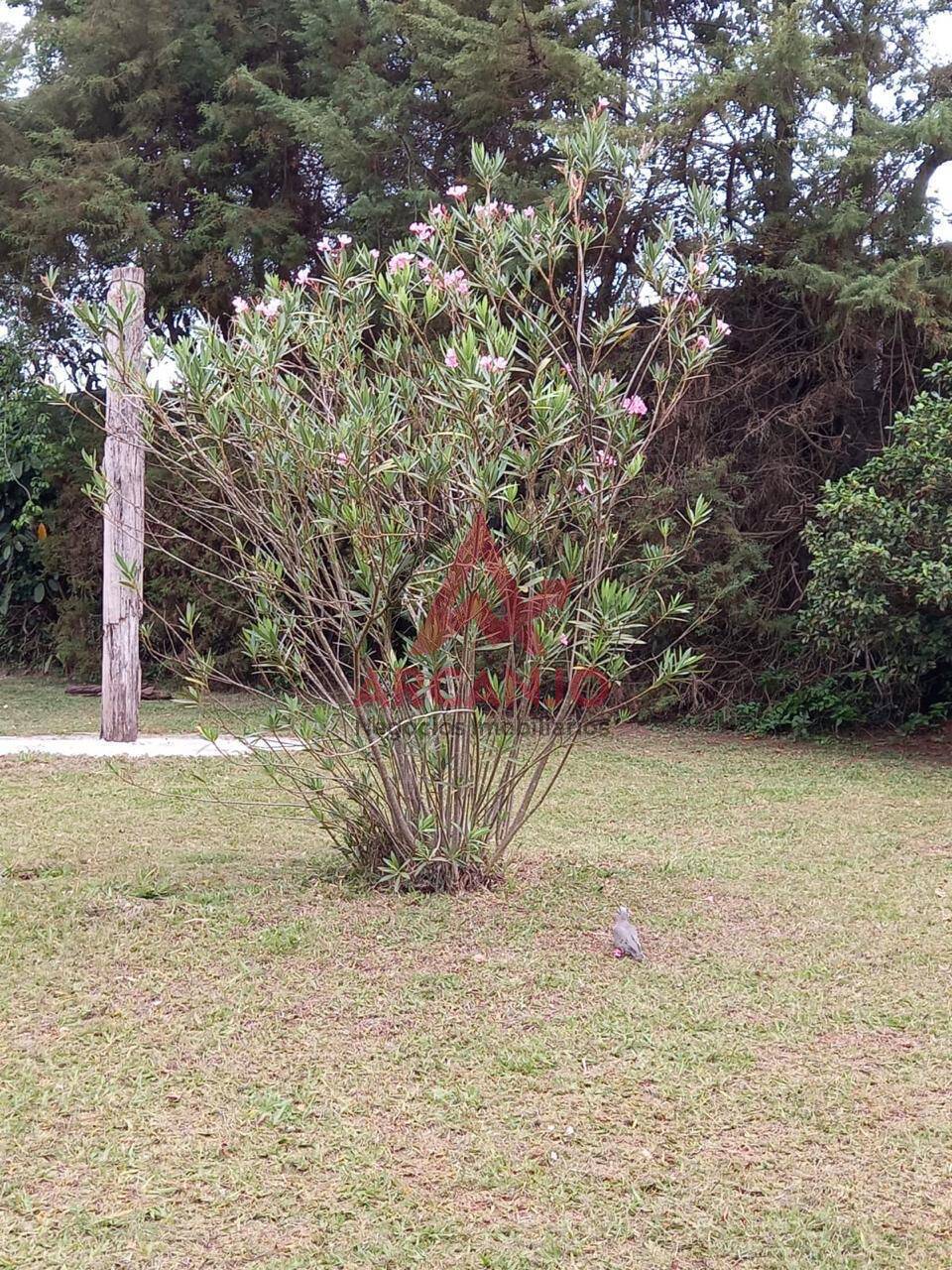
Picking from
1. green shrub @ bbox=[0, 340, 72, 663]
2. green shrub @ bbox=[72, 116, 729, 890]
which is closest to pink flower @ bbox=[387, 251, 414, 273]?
green shrub @ bbox=[72, 116, 729, 890]

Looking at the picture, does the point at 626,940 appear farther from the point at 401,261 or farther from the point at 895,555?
the point at 895,555

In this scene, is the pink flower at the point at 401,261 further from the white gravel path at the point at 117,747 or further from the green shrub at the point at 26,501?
the green shrub at the point at 26,501

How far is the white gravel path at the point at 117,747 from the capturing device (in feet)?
20.7

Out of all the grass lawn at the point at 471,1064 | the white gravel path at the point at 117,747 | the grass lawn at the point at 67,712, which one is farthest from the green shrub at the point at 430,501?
the grass lawn at the point at 67,712

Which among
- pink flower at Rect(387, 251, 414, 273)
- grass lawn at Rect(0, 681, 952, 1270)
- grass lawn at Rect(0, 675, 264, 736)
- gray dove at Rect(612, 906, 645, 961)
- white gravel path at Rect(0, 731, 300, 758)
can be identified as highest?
pink flower at Rect(387, 251, 414, 273)

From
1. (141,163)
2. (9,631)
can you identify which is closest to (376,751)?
(141,163)

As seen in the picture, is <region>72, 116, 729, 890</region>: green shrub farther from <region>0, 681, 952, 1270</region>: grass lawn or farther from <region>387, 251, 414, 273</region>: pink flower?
<region>0, 681, 952, 1270</region>: grass lawn

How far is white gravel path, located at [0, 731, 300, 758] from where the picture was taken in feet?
20.7

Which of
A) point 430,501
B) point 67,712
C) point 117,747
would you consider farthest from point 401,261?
point 67,712

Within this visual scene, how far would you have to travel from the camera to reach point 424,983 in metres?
2.78

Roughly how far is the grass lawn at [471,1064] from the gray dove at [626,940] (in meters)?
0.05

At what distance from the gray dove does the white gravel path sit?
335cm

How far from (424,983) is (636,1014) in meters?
0.52

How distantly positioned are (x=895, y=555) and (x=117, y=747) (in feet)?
15.2
